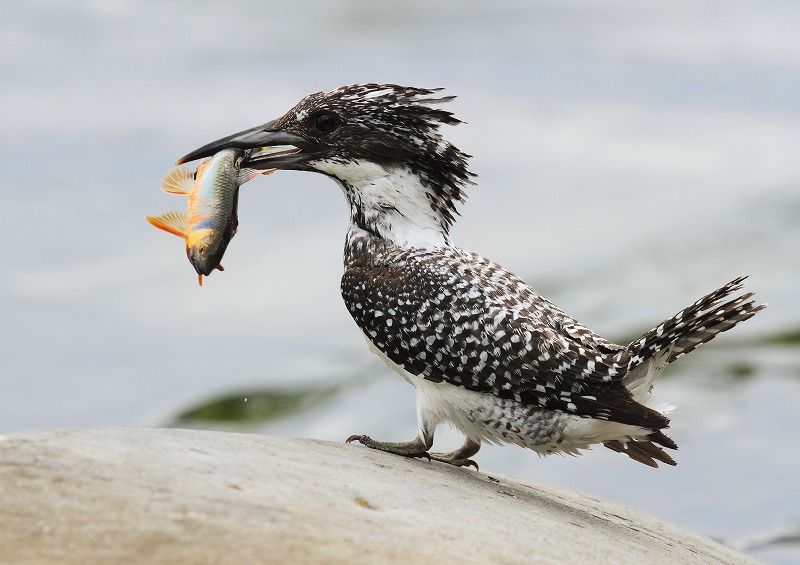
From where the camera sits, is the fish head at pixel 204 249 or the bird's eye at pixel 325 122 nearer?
the fish head at pixel 204 249

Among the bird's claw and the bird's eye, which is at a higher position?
the bird's eye

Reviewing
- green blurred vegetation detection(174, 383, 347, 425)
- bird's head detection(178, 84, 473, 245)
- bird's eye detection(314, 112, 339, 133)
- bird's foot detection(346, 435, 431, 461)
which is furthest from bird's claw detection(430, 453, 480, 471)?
green blurred vegetation detection(174, 383, 347, 425)

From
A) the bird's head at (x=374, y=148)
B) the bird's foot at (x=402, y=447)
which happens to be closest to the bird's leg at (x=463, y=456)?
the bird's foot at (x=402, y=447)

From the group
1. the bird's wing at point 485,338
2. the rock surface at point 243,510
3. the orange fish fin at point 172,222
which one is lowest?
the rock surface at point 243,510

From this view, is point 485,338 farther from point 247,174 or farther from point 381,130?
point 247,174

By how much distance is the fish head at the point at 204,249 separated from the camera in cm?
641

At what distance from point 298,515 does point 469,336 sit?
2032 millimetres

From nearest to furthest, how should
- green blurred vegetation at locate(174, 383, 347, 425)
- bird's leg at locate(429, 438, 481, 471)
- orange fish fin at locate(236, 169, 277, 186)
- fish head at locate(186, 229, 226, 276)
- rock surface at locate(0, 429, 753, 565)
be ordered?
1. rock surface at locate(0, 429, 753, 565)
2. fish head at locate(186, 229, 226, 276)
3. orange fish fin at locate(236, 169, 277, 186)
4. bird's leg at locate(429, 438, 481, 471)
5. green blurred vegetation at locate(174, 383, 347, 425)

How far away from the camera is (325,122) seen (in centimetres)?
684

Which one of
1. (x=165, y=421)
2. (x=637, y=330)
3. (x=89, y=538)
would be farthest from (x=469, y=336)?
(x=637, y=330)

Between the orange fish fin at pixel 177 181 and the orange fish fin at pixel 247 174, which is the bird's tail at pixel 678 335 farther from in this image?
the orange fish fin at pixel 177 181

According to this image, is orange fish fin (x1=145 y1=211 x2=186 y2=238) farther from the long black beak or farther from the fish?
the long black beak

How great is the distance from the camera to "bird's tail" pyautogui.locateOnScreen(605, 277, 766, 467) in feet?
20.0

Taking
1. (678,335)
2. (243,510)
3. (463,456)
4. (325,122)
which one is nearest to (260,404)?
(463,456)
